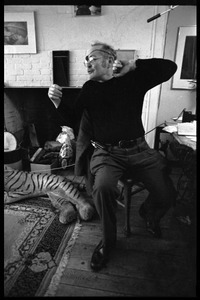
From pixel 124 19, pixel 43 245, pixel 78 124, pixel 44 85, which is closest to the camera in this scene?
pixel 43 245

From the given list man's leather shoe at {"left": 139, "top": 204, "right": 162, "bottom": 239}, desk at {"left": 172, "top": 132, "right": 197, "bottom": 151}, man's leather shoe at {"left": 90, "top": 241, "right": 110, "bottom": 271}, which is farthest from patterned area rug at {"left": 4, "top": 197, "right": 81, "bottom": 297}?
desk at {"left": 172, "top": 132, "right": 197, "bottom": 151}

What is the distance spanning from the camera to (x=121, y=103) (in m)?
1.12

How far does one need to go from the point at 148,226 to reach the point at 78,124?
0.76 metres

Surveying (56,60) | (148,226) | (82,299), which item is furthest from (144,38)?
(82,299)

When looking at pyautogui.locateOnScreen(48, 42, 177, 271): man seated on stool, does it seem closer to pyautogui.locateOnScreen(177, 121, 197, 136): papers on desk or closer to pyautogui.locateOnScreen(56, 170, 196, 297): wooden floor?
pyautogui.locateOnScreen(56, 170, 196, 297): wooden floor

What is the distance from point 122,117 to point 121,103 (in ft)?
0.26

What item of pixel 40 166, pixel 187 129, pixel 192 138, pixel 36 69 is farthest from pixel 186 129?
pixel 36 69

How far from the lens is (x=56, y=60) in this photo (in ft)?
6.01

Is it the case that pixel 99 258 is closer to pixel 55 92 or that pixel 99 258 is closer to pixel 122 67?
pixel 55 92

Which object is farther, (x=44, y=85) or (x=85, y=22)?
(x=44, y=85)

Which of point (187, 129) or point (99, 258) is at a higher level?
point (187, 129)
